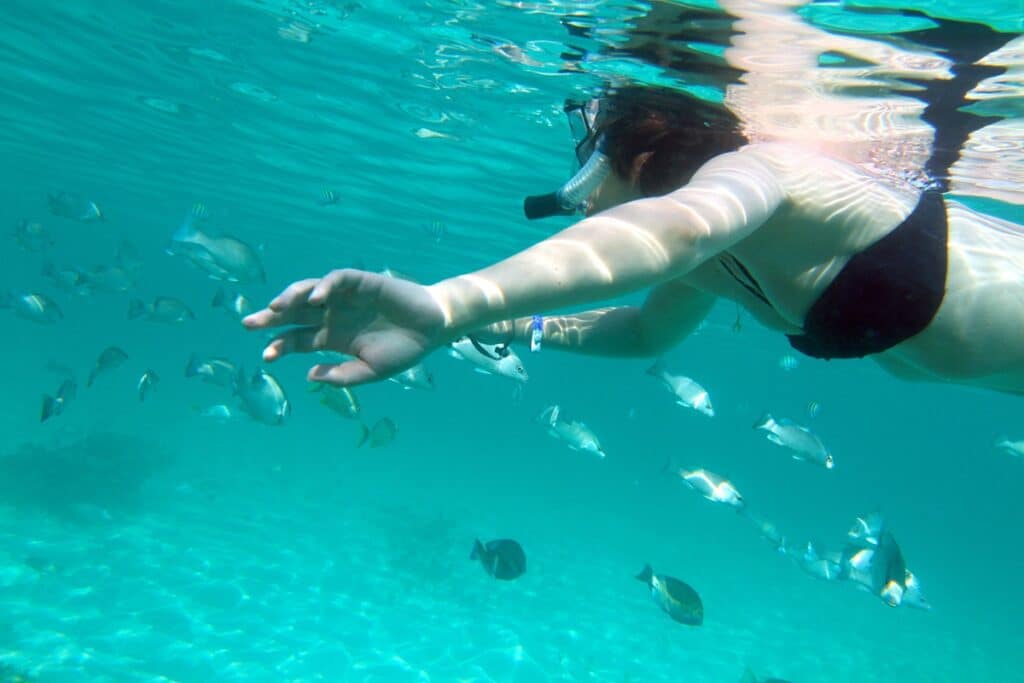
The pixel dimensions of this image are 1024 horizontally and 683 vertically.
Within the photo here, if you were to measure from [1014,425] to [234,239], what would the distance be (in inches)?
3224

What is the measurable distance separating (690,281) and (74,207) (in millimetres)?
13362

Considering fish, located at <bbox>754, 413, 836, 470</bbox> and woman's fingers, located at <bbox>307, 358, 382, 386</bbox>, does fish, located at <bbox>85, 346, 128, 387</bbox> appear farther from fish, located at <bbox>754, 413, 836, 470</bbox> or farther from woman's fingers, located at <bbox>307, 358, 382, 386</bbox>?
fish, located at <bbox>754, 413, 836, 470</bbox>

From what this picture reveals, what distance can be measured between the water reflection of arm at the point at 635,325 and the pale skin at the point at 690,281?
0.4 inches

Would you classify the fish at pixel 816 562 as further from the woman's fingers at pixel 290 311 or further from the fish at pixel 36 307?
the fish at pixel 36 307

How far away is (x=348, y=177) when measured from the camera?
77.4 feet

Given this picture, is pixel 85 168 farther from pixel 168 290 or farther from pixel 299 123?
pixel 168 290

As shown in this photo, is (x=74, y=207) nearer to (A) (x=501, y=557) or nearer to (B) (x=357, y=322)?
(A) (x=501, y=557)

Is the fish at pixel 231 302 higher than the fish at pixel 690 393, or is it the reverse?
the fish at pixel 231 302

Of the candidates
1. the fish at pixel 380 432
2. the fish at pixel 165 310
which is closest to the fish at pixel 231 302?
the fish at pixel 165 310

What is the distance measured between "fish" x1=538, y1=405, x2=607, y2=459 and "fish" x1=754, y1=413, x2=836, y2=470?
8.62 feet

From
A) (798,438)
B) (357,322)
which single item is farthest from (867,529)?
(357,322)

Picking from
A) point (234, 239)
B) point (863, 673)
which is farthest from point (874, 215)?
point (863, 673)

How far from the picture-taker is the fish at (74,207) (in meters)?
12.4

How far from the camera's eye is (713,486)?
32.6 ft
